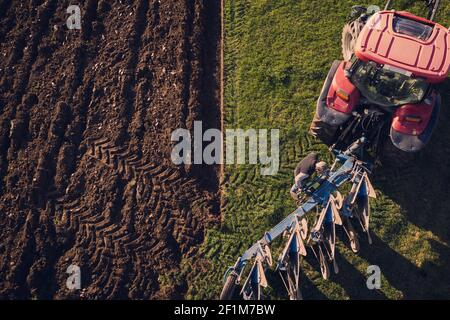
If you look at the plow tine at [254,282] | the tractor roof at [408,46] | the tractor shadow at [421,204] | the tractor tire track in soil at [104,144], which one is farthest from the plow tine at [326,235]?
the tractor roof at [408,46]

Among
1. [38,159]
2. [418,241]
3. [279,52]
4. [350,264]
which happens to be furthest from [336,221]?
[38,159]

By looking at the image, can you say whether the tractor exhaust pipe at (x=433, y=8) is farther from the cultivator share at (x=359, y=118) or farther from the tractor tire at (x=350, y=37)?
the tractor tire at (x=350, y=37)

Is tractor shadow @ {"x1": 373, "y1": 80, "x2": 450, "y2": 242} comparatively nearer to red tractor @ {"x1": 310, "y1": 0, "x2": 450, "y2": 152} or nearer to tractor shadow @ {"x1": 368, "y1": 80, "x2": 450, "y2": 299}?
tractor shadow @ {"x1": 368, "y1": 80, "x2": 450, "y2": 299}

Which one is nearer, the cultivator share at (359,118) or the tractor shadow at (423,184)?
the cultivator share at (359,118)

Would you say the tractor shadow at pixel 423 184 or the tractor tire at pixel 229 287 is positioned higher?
the tractor shadow at pixel 423 184

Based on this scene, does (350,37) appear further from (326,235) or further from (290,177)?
(326,235)

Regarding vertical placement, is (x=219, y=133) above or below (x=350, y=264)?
above

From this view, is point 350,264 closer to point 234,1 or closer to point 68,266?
point 68,266
